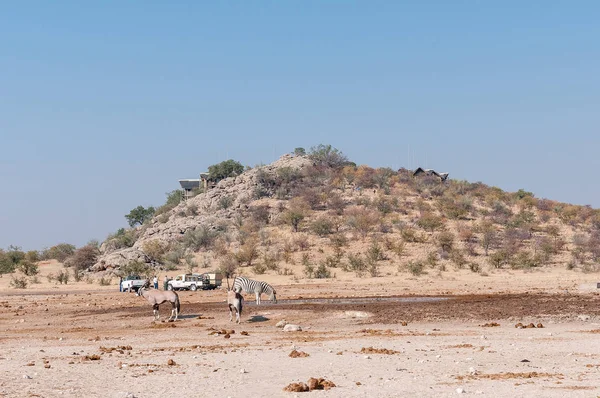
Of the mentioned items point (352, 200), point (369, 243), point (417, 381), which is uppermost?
point (352, 200)

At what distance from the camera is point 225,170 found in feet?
338

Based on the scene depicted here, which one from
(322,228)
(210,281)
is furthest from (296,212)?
(210,281)

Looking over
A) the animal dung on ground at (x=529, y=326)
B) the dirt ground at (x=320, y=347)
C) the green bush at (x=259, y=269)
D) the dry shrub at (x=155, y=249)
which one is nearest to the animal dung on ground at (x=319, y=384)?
the dirt ground at (x=320, y=347)

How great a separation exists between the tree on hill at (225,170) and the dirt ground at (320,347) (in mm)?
63192

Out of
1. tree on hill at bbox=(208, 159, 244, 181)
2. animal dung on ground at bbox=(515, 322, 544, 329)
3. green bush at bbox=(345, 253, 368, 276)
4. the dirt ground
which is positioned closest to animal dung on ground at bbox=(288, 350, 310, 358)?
the dirt ground

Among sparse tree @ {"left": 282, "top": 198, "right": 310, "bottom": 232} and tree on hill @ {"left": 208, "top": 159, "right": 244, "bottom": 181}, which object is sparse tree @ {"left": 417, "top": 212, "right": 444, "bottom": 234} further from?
tree on hill @ {"left": 208, "top": 159, "right": 244, "bottom": 181}

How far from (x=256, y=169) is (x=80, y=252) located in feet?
85.9

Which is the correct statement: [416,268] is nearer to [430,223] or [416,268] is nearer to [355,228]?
[430,223]

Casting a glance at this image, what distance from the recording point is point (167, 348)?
21109mm

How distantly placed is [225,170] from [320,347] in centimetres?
8319

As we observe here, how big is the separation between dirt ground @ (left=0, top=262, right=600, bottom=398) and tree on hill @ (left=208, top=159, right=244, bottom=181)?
63192 mm

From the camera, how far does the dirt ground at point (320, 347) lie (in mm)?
14981

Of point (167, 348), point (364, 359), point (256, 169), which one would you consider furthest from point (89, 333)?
point (256, 169)

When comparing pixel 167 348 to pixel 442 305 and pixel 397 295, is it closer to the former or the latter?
pixel 442 305
